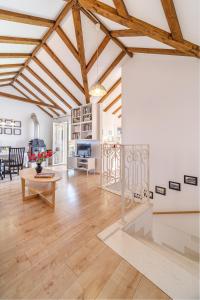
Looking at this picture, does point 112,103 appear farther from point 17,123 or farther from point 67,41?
point 17,123

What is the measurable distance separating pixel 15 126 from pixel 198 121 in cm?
744

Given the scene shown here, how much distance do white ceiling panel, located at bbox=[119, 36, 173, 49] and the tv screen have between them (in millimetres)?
3584

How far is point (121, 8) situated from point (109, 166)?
3296mm

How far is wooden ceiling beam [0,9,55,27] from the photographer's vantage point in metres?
2.76

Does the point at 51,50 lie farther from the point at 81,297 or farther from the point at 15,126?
the point at 81,297

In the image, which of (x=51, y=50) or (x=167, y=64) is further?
(x=51, y=50)

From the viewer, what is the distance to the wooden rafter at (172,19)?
196cm

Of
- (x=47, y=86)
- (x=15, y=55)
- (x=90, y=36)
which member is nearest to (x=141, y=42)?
(x=90, y=36)

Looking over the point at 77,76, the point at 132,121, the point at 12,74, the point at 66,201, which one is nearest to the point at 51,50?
the point at 77,76

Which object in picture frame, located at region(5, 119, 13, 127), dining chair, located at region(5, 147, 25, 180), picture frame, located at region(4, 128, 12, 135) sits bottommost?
dining chair, located at region(5, 147, 25, 180)

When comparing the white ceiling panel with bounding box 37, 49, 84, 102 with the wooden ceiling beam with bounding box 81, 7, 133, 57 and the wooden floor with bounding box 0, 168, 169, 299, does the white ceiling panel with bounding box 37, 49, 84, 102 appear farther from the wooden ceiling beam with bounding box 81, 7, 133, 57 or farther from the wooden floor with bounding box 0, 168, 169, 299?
the wooden floor with bounding box 0, 168, 169, 299

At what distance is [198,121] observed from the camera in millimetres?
2951

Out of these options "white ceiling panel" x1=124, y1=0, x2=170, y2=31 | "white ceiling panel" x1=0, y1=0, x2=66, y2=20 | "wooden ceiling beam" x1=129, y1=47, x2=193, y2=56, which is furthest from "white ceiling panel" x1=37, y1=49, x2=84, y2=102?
"white ceiling panel" x1=124, y1=0, x2=170, y2=31

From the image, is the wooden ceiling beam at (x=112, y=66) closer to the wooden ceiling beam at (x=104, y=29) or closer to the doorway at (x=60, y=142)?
the wooden ceiling beam at (x=104, y=29)
